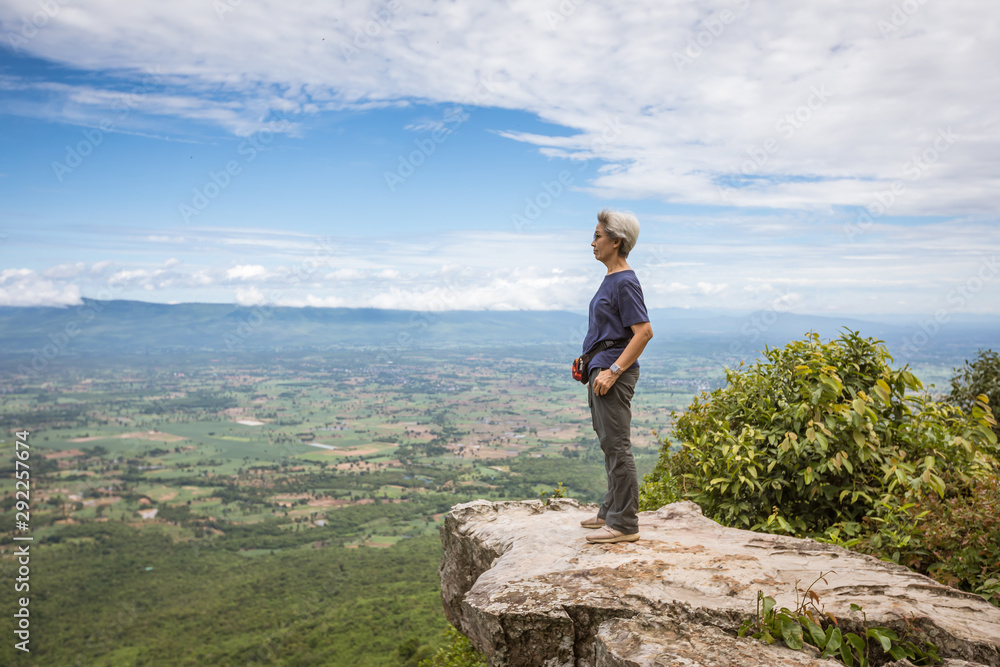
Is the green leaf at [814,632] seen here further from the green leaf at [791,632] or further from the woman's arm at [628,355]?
the woman's arm at [628,355]

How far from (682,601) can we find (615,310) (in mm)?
2154

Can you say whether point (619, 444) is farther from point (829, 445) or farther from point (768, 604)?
point (829, 445)

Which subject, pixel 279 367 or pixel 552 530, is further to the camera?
pixel 279 367

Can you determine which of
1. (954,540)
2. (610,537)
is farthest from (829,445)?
(610,537)

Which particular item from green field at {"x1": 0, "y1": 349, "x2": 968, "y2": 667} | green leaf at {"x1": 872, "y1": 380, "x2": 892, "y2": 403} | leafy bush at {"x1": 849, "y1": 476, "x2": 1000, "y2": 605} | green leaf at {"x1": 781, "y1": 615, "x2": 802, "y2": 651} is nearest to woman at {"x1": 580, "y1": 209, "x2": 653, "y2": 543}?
green leaf at {"x1": 781, "y1": 615, "x2": 802, "y2": 651}

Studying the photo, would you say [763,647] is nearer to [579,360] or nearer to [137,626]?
[579,360]

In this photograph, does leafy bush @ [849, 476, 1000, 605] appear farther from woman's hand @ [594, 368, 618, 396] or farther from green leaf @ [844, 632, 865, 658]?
woman's hand @ [594, 368, 618, 396]

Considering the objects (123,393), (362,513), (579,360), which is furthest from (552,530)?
(123,393)

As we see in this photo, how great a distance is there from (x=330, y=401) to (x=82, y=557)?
284 ft

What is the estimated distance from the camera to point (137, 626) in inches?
1555

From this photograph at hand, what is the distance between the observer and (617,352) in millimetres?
4566

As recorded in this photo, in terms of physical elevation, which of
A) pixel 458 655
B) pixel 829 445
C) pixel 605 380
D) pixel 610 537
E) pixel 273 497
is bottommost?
pixel 273 497

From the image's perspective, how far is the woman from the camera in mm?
4434

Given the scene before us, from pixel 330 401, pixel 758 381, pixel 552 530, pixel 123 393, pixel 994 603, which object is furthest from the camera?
pixel 123 393
